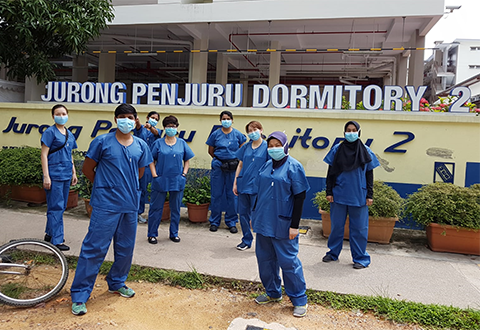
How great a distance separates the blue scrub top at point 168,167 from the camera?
5145 mm

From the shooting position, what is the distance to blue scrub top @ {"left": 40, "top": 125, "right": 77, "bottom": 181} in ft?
15.2

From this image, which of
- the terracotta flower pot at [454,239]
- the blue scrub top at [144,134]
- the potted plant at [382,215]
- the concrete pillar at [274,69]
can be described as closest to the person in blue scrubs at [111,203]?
the blue scrub top at [144,134]

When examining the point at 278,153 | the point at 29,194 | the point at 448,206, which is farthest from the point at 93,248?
the point at 29,194

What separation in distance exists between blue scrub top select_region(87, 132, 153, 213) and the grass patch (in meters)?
1.05

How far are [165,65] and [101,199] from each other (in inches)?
751

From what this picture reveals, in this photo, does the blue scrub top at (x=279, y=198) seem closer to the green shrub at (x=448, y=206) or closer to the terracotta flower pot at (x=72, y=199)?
the green shrub at (x=448, y=206)

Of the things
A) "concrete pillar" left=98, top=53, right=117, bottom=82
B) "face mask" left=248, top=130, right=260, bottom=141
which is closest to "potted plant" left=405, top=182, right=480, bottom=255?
"face mask" left=248, top=130, right=260, bottom=141

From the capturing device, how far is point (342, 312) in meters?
3.52

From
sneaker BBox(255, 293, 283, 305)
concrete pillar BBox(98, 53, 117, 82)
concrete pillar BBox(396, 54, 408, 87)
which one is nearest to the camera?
sneaker BBox(255, 293, 283, 305)

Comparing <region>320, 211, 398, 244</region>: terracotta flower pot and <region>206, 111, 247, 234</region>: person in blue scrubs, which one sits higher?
<region>206, 111, 247, 234</region>: person in blue scrubs

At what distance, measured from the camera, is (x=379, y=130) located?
6676 mm

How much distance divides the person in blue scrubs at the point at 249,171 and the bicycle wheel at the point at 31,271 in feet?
7.25

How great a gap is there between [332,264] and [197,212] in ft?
8.35

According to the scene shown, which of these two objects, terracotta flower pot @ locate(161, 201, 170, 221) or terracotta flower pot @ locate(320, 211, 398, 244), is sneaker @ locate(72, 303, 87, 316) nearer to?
terracotta flower pot @ locate(161, 201, 170, 221)
